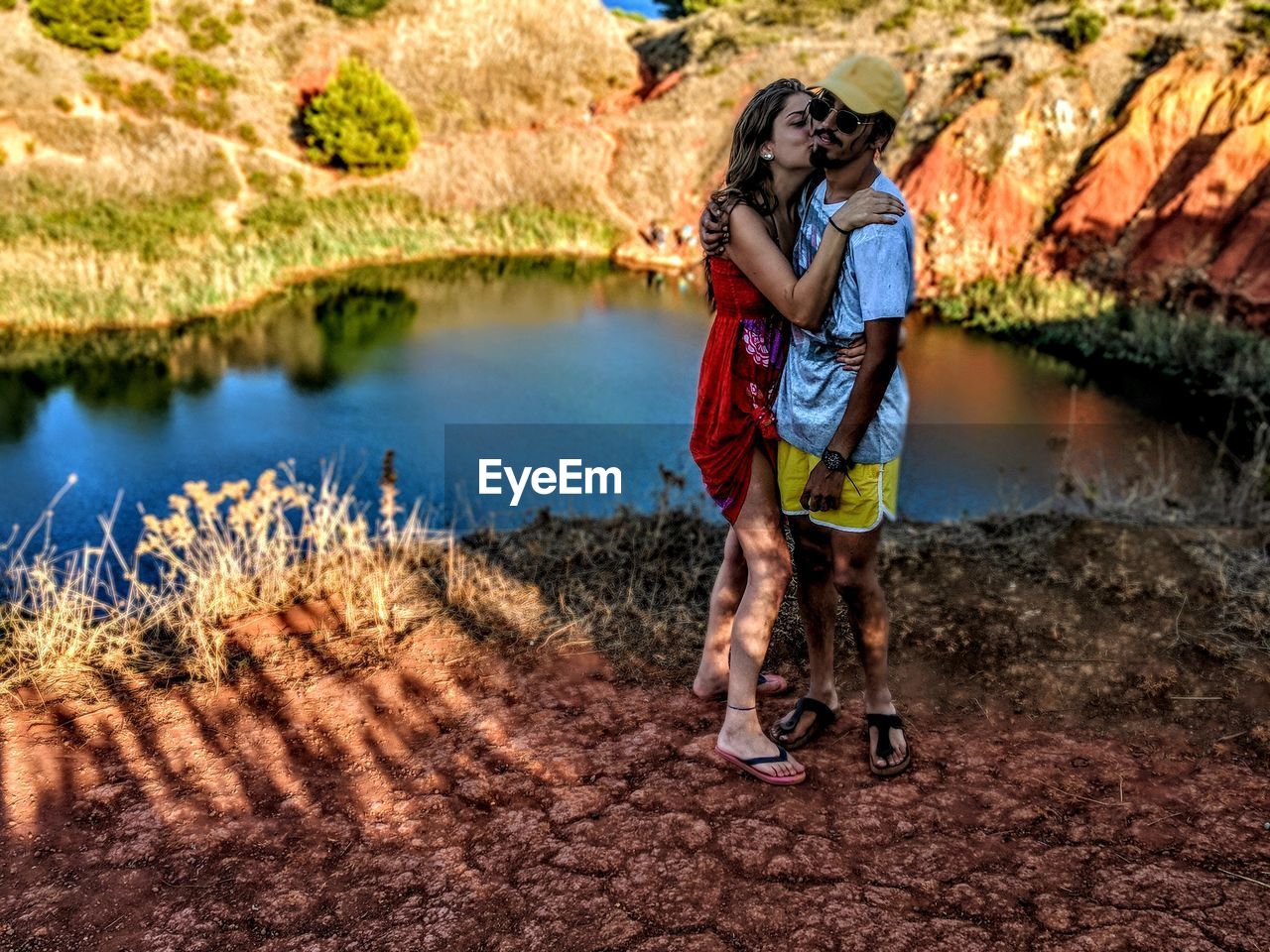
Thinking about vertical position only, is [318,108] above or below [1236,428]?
above

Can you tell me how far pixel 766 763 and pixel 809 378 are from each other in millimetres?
1058

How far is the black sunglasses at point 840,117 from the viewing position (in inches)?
85.7

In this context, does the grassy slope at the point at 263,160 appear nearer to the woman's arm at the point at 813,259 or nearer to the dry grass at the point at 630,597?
the dry grass at the point at 630,597

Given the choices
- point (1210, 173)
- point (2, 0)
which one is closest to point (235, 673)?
point (1210, 173)

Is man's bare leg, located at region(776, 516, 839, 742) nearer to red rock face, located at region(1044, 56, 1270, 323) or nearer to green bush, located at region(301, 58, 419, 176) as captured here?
red rock face, located at region(1044, 56, 1270, 323)

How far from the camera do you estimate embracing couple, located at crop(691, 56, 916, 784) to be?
220 centimetres

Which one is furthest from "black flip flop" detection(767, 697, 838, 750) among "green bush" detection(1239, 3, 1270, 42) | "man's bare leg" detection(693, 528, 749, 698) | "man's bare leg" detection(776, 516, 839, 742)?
"green bush" detection(1239, 3, 1270, 42)

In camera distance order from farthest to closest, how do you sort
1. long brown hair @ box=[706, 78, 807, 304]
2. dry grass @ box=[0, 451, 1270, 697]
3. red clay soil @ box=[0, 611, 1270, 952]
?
1. dry grass @ box=[0, 451, 1270, 697]
2. long brown hair @ box=[706, 78, 807, 304]
3. red clay soil @ box=[0, 611, 1270, 952]

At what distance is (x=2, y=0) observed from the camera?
19938mm

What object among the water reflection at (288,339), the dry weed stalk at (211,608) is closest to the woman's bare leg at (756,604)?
the dry weed stalk at (211,608)

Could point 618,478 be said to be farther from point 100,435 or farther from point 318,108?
point 318,108

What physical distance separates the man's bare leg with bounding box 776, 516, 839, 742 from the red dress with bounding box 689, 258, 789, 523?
0.21 m

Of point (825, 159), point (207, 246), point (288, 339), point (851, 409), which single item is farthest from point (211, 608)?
point (207, 246)

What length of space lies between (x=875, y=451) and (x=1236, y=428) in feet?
29.2
